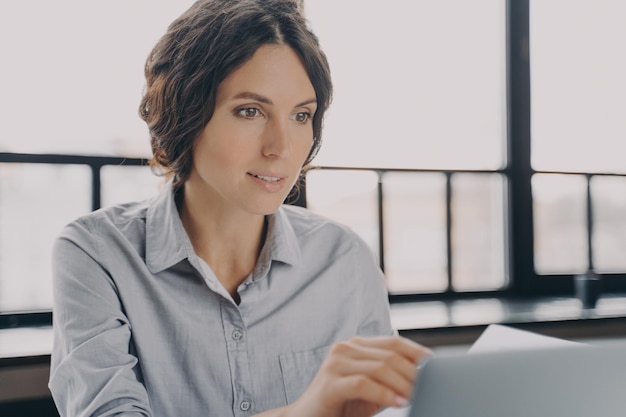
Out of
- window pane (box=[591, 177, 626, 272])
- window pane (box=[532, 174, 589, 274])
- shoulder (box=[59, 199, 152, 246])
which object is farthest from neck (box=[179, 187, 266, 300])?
window pane (box=[591, 177, 626, 272])

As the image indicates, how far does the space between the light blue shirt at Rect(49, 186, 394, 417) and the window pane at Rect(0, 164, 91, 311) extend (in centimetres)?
66

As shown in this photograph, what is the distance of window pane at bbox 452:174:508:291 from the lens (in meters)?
2.51

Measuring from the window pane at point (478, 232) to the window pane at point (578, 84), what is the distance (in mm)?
A: 250

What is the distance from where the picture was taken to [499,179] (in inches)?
102

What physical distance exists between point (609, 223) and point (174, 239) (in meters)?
2.26

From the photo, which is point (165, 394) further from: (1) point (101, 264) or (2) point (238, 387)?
(1) point (101, 264)

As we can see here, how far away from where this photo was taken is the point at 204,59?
117 cm

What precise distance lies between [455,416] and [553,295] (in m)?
2.29

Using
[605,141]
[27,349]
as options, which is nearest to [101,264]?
[27,349]

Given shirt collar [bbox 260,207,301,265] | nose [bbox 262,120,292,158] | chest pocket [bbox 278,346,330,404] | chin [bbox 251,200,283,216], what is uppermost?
nose [bbox 262,120,292,158]

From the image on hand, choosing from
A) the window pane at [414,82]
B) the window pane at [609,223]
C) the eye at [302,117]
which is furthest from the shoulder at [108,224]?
the window pane at [609,223]

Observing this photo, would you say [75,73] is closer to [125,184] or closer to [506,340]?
[125,184]

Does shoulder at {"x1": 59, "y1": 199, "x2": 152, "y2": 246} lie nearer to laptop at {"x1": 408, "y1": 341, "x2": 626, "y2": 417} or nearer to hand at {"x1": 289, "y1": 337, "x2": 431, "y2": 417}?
hand at {"x1": 289, "y1": 337, "x2": 431, "y2": 417}

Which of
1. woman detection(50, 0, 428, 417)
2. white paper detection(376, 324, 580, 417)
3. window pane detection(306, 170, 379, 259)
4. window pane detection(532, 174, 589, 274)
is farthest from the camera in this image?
window pane detection(532, 174, 589, 274)
